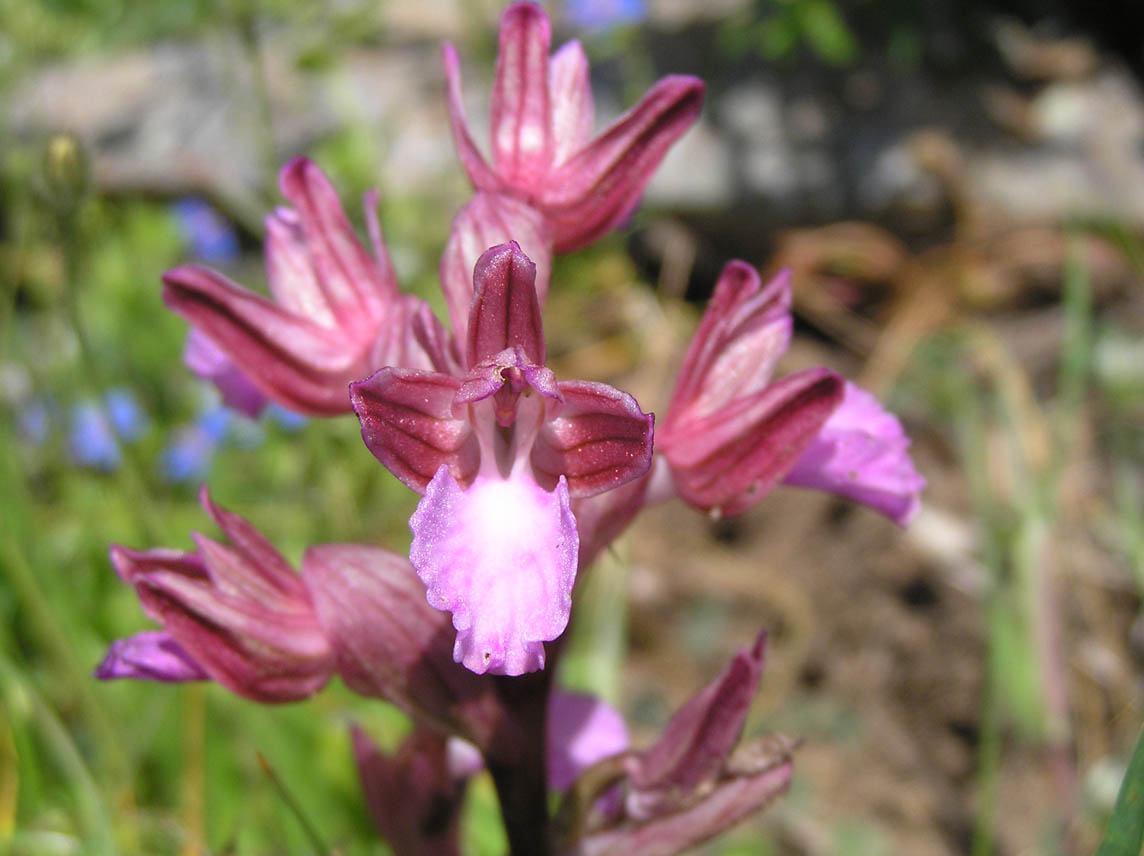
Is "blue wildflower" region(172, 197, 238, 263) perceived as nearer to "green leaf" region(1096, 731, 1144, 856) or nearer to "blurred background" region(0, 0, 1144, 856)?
"blurred background" region(0, 0, 1144, 856)

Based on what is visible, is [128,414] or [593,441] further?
[128,414]

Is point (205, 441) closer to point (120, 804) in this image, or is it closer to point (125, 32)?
point (120, 804)

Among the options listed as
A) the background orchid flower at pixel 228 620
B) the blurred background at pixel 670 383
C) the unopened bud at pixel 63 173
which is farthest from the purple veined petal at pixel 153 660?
the unopened bud at pixel 63 173

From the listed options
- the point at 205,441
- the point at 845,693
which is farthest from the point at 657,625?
the point at 205,441

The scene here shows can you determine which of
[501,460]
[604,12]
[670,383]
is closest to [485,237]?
[501,460]

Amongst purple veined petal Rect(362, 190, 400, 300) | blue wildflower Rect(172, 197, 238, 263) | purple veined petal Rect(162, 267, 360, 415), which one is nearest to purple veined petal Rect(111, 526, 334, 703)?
purple veined petal Rect(162, 267, 360, 415)

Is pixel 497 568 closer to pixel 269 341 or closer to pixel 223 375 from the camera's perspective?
pixel 269 341
